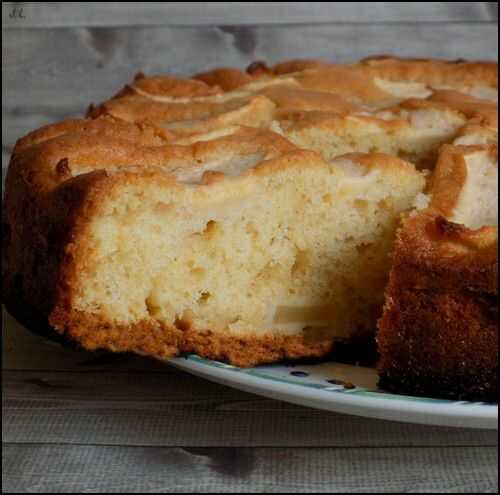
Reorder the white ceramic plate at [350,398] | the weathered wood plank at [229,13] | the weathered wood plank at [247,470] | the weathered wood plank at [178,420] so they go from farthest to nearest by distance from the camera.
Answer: the weathered wood plank at [229,13]
the weathered wood plank at [178,420]
the weathered wood plank at [247,470]
the white ceramic plate at [350,398]

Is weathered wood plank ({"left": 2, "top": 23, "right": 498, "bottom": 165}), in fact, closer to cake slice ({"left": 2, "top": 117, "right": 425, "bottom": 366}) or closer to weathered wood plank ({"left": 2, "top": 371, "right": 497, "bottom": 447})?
cake slice ({"left": 2, "top": 117, "right": 425, "bottom": 366})

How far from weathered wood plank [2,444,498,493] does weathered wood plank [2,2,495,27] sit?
2.08 m

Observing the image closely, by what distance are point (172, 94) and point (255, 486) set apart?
1169 mm

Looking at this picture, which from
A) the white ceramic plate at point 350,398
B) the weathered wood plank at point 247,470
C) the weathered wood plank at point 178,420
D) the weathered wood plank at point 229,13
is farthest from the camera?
the weathered wood plank at point 229,13

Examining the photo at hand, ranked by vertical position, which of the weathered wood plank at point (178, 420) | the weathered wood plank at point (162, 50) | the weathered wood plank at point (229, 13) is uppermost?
the weathered wood plank at point (229, 13)

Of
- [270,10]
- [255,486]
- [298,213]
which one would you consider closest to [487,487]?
[255,486]

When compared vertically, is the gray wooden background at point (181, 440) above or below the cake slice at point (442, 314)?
below

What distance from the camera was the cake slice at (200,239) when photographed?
184 cm

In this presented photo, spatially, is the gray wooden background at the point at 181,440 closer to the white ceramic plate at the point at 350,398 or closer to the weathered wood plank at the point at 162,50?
the white ceramic plate at the point at 350,398

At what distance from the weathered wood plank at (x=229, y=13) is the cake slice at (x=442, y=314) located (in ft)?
6.13

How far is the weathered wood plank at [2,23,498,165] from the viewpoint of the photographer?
11.8 ft

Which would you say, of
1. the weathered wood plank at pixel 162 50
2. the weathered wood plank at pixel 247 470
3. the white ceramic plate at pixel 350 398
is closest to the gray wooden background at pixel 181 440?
the weathered wood plank at pixel 247 470

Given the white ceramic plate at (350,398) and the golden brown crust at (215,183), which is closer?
the white ceramic plate at (350,398)

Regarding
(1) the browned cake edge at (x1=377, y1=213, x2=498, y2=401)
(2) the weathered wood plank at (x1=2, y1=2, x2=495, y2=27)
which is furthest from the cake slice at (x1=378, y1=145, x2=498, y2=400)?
(2) the weathered wood plank at (x1=2, y1=2, x2=495, y2=27)
